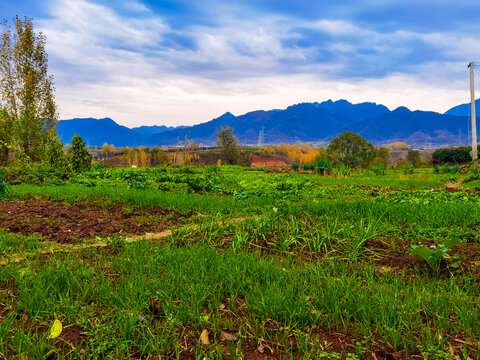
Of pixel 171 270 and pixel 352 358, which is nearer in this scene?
pixel 352 358

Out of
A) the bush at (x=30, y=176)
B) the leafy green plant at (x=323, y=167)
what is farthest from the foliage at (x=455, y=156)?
the bush at (x=30, y=176)

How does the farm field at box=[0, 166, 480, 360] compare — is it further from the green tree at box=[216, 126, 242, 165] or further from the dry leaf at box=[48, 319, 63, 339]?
the green tree at box=[216, 126, 242, 165]

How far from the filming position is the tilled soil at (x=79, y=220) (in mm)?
5543

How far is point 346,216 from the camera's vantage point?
20.3 ft

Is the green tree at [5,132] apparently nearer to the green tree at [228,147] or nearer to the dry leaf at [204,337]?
the dry leaf at [204,337]

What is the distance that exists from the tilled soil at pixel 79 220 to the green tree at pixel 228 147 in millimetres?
39712

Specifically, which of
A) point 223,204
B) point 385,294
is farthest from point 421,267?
point 223,204

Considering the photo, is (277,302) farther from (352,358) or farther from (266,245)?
(266,245)

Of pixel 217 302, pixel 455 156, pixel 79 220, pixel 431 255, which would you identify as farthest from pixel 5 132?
pixel 455 156

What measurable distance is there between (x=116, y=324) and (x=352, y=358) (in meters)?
1.71

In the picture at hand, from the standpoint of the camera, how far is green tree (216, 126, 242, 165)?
47.2 meters

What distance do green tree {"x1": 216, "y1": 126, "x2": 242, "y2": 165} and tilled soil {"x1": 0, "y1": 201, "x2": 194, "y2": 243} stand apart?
3971 centimetres

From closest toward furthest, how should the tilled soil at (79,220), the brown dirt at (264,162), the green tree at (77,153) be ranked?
1. the tilled soil at (79,220)
2. the green tree at (77,153)
3. the brown dirt at (264,162)

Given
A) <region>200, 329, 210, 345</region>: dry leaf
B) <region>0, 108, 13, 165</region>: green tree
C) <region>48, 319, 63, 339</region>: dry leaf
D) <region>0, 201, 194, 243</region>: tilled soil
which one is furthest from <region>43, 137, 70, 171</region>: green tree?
<region>200, 329, 210, 345</region>: dry leaf
